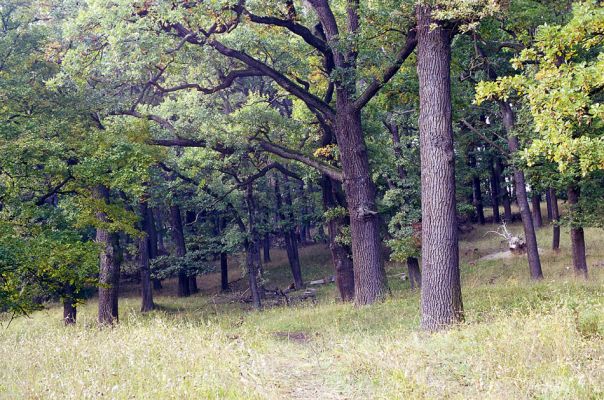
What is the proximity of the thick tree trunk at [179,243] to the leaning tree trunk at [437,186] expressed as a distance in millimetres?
23728

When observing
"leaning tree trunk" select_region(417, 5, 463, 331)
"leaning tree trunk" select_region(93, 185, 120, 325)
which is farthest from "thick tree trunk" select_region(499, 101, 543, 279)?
"leaning tree trunk" select_region(93, 185, 120, 325)

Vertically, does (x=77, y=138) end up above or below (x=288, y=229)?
above

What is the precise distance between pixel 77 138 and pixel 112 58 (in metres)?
2.71

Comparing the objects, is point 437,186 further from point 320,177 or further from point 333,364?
point 320,177

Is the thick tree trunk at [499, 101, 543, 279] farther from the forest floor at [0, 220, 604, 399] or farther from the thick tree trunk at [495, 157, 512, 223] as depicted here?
the thick tree trunk at [495, 157, 512, 223]

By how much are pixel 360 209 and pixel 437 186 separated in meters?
5.05

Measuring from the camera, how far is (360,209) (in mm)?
14594

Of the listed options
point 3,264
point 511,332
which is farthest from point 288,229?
point 511,332

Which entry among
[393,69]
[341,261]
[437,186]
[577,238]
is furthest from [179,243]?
[437,186]

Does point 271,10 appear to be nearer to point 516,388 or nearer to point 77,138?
point 77,138

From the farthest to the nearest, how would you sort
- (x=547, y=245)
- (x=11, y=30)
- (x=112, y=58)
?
(x=547, y=245)
(x=11, y=30)
(x=112, y=58)

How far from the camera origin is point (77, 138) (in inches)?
607

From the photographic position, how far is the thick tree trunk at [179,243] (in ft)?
106

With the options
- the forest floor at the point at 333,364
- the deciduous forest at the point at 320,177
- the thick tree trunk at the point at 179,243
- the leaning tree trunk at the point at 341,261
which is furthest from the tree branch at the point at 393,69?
the thick tree trunk at the point at 179,243
